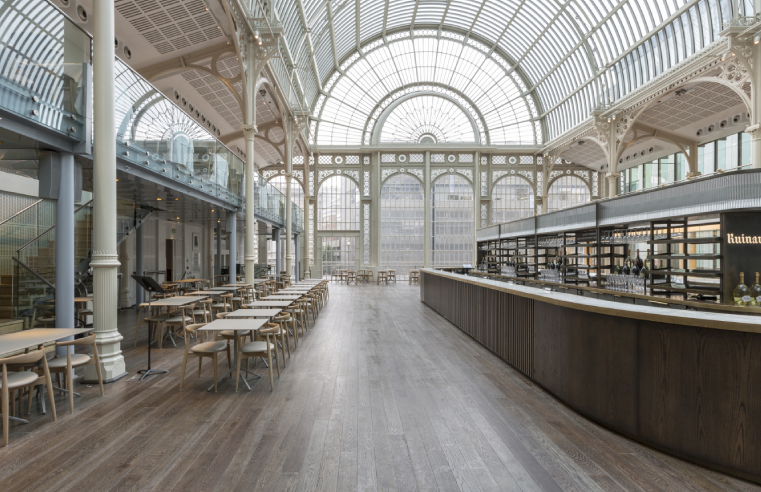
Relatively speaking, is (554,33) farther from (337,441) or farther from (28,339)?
(28,339)

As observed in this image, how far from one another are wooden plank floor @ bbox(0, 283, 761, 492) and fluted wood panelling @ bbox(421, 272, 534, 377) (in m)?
0.37

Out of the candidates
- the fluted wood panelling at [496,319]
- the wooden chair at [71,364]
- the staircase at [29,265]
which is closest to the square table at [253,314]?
the wooden chair at [71,364]

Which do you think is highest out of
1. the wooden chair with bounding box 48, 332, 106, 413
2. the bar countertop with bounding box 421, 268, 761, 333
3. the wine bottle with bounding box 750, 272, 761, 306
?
the bar countertop with bounding box 421, 268, 761, 333

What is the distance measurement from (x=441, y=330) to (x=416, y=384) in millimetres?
3598

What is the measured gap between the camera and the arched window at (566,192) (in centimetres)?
2342

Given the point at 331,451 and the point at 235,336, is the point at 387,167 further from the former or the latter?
the point at 331,451

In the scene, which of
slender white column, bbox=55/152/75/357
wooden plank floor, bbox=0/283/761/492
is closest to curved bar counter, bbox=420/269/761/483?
wooden plank floor, bbox=0/283/761/492

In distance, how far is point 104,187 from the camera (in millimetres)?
4934

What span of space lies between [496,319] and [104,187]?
5795 millimetres

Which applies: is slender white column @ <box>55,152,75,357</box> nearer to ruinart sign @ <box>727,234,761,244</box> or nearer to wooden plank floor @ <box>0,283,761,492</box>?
wooden plank floor @ <box>0,283,761,492</box>

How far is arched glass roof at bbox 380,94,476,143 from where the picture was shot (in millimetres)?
24078

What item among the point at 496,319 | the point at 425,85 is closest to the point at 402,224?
the point at 425,85

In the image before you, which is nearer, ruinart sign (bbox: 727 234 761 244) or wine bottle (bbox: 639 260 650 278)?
ruinart sign (bbox: 727 234 761 244)

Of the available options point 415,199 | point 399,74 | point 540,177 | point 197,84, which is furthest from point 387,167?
point 197,84
